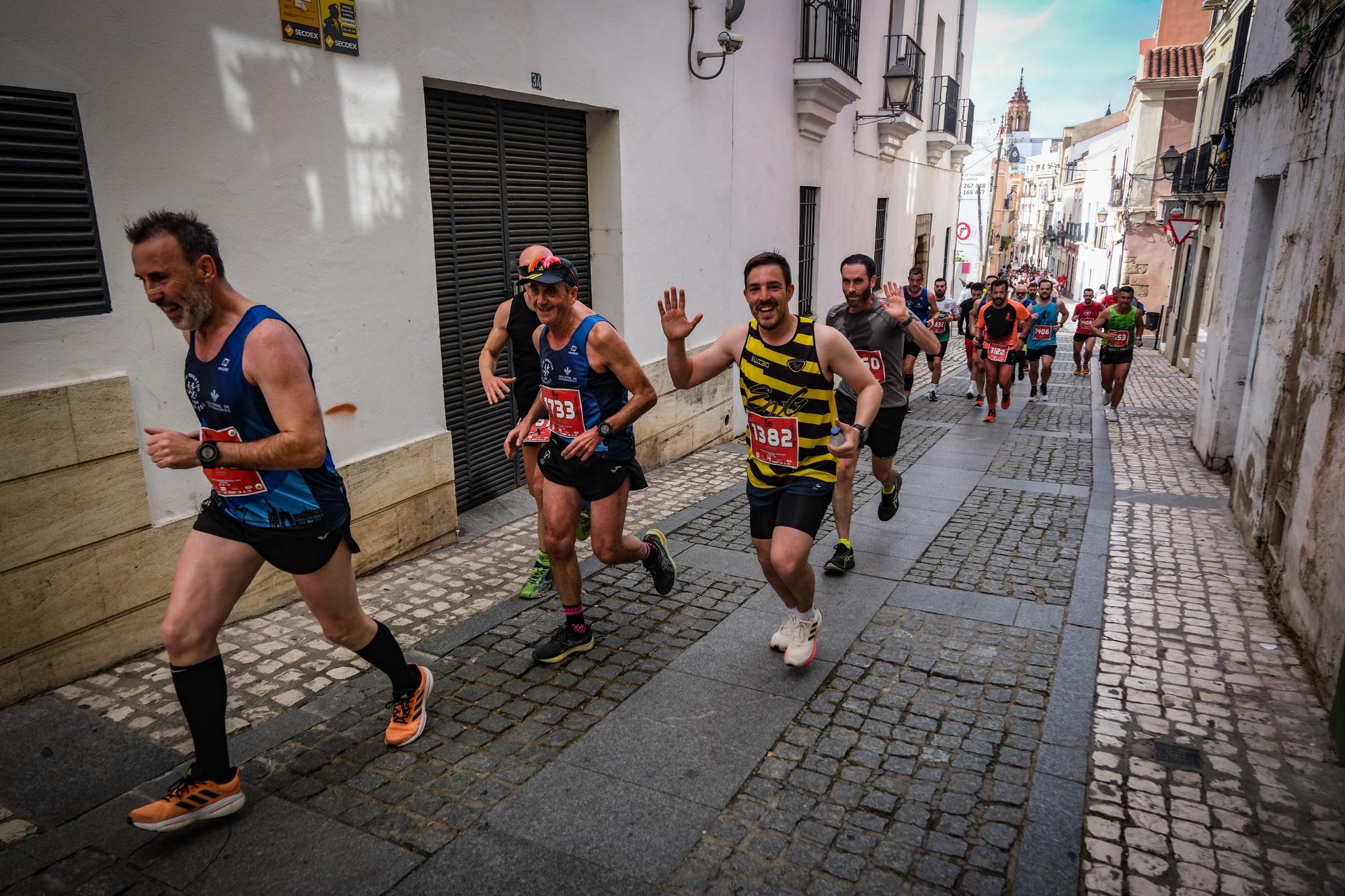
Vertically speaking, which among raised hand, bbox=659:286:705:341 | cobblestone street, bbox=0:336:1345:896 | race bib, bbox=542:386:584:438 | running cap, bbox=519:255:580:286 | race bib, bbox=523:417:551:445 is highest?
running cap, bbox=519:255:580:286

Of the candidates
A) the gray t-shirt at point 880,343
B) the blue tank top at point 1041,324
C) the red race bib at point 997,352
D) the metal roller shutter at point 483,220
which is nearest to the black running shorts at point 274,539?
the metal roller shutter at point 483,220

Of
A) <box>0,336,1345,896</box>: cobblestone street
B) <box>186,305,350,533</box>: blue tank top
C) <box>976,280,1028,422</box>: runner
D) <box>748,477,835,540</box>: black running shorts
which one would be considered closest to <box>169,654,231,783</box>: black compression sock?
<box>0,336,1345,896</box>: cobblestone street

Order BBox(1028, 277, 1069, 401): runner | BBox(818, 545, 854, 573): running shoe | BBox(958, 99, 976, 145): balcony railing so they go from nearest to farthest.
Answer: BBox(818, 545, 854, 573): running shoe, BBox(1028, 277, 1069, 401): runner, BBox(958, 99, 976, 145): balcony railing

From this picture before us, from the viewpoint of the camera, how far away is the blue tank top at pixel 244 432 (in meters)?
2.96

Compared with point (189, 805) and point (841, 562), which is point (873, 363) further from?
point (189, 805)

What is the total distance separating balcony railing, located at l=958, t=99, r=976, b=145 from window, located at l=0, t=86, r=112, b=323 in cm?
2064

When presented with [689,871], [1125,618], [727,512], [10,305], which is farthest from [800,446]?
[10,305]

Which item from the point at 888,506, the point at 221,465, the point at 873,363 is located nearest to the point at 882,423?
the point at 873,363

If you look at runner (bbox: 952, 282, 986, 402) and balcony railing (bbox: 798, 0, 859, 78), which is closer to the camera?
balcony railing (bbox: 798, 0, 859, 78)

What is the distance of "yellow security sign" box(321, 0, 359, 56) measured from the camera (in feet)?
15.7

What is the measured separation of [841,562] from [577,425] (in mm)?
2215

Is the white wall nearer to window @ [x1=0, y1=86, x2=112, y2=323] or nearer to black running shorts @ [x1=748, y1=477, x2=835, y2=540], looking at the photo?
window @ [x1=0, y1=86, x2=112, y2=323]

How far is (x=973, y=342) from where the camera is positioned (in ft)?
39.9

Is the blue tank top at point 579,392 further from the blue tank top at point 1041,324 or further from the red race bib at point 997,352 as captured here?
the blue tank top at point 1041,324
